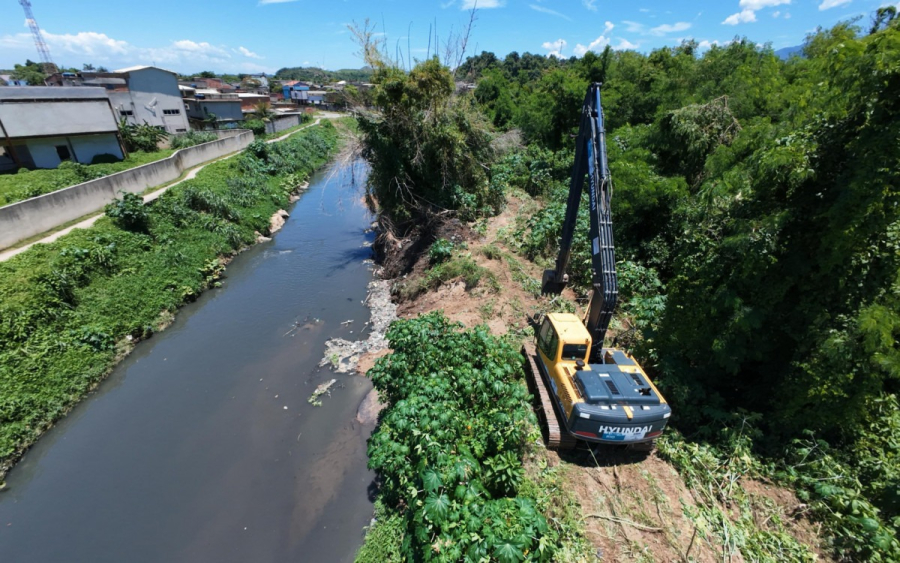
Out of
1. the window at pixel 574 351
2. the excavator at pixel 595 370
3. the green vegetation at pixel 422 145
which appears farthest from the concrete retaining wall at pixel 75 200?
the window at pixel 574 351

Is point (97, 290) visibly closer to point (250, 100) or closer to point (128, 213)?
point (128, 213)

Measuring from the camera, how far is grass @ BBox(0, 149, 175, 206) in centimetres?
1942

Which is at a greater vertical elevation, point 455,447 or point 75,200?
point 75,200

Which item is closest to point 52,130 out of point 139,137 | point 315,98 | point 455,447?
point 139,137

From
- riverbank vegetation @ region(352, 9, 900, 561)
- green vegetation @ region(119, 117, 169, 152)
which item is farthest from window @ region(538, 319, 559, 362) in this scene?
green vegetation @ region(119, 117, 169, 152)

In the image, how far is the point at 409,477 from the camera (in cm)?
645

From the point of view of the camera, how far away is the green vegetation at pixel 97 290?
35.7 ft

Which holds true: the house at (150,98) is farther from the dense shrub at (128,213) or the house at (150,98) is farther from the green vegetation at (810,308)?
the green vegetation at (810,308)

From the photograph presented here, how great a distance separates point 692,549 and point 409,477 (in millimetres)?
4867

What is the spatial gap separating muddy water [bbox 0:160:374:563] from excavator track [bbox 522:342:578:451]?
4.58m

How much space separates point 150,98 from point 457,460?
5259 centimetres

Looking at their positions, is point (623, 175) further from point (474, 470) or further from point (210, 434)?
point (210, 434)

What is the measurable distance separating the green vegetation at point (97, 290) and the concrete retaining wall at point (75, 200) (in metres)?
1.90

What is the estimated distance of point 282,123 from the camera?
53625 millimetres
